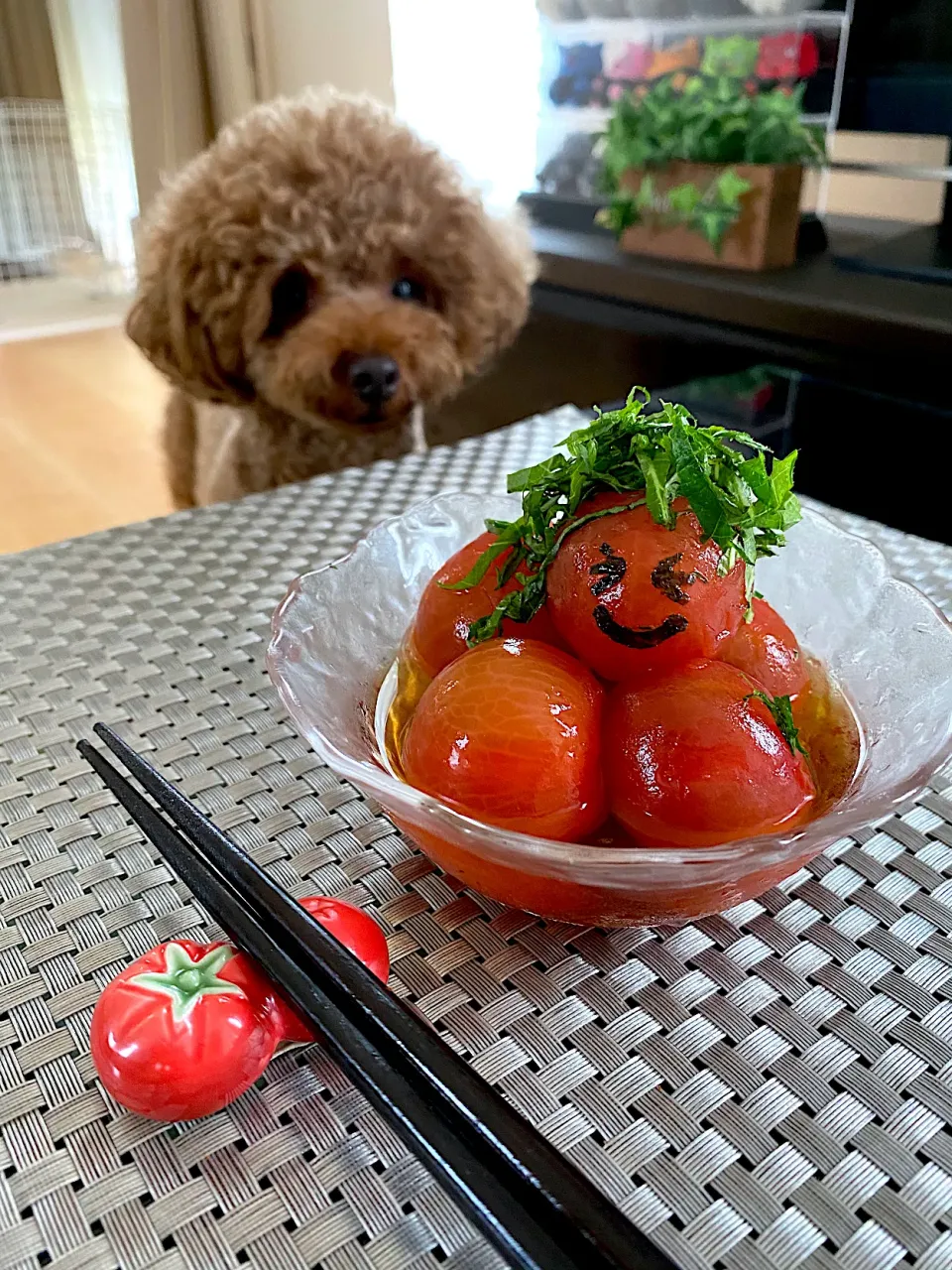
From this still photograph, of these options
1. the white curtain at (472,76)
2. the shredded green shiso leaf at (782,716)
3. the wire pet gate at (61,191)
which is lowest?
the wire pet gate at (61,191)

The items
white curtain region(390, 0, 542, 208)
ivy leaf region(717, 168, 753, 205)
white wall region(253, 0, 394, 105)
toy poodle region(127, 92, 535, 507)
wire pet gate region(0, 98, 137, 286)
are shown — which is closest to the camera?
→ toy poodle region(127, 92, 535, 507)

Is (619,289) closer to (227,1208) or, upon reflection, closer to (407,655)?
(407,655)

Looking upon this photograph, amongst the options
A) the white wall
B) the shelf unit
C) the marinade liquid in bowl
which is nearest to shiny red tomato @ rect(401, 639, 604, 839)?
the marinade liquid in bowl

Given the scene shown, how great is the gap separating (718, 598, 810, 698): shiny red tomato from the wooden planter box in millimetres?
1297

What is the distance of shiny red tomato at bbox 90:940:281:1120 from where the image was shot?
1.01 feet

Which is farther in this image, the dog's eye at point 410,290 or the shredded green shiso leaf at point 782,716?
the dog's eye at point 410,290

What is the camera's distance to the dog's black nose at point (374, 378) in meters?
1.09

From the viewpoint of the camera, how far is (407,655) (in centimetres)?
45

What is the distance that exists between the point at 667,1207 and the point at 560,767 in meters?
0.13

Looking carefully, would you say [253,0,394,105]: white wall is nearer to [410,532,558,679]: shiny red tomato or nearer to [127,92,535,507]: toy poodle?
[127,92,535,507]: toy poodle

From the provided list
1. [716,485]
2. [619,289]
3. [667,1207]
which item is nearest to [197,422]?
[619,289]

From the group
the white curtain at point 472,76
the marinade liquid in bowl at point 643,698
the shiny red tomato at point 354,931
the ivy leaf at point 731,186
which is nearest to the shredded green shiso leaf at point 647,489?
the marinade liquid in bowl at point 643,698

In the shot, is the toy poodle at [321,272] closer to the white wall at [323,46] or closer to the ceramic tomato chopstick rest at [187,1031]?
the ceramic tomato chopstick rest at [187,1031]

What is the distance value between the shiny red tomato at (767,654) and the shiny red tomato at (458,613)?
7cm
